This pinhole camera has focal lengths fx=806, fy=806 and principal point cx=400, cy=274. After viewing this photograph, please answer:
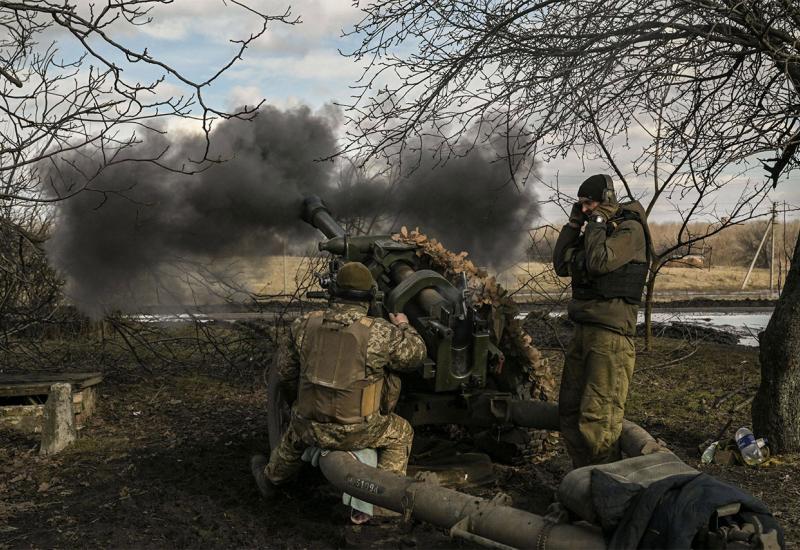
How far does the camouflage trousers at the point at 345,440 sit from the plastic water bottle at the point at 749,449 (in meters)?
2.73

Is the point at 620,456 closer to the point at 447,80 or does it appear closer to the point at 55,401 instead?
the point at 447,80

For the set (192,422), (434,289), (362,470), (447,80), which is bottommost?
(192,422)

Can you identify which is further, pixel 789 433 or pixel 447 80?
pixel 447 80

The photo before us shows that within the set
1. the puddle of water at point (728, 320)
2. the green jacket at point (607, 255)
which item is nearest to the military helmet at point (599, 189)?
the green jacket at point (607, 255)

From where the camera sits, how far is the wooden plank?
314 inches

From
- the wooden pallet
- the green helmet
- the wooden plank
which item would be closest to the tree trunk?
the green helmet

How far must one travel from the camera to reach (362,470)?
5047mm

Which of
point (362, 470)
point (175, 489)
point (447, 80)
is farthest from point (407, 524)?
point (447, 80)

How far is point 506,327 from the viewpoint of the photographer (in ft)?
21.8

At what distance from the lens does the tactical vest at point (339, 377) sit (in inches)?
208

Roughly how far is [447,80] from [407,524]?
3.92m

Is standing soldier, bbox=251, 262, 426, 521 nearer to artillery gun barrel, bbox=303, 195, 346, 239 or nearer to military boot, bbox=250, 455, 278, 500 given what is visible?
military boot, bbox=250, 455, 278, 500

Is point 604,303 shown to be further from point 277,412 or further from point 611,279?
point 277,412

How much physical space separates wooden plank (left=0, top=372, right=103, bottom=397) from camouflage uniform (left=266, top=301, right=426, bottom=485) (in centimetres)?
345
